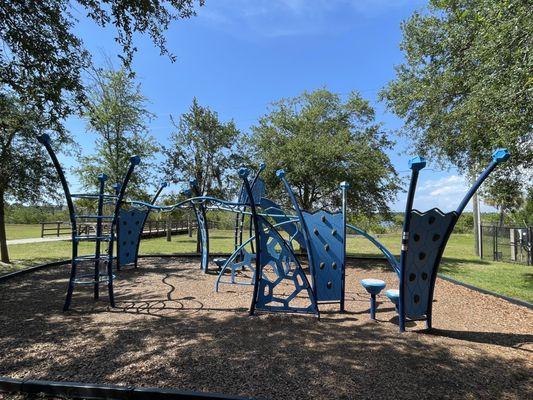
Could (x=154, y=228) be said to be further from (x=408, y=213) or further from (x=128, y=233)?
(x=408, y=213)

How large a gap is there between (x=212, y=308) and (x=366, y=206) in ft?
29.2

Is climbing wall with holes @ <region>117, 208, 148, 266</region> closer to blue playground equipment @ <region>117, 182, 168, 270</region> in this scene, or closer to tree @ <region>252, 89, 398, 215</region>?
blue playground equipment @ <region>117, 182, 168, 270</region>

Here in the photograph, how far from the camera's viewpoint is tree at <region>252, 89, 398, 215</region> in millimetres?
12266

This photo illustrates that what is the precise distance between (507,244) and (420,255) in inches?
495

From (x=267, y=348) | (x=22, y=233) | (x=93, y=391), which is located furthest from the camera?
(x=22, y=233)

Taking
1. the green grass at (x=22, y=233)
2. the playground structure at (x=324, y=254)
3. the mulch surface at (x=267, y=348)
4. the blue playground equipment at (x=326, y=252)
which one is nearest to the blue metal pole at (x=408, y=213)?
the playground structure at (x=324, y=254)

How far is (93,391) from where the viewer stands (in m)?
3.07

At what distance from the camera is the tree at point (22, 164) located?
10.4 meters

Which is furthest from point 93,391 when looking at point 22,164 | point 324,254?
point 22,164

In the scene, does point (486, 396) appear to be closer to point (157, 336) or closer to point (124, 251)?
point (157, 336)

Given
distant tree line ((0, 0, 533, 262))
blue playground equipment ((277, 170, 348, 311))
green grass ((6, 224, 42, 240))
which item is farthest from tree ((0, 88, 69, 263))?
green grass ((6, 224, 42, 240))

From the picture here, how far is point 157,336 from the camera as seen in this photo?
4.62 m

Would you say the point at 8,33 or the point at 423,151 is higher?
the point at 8,33

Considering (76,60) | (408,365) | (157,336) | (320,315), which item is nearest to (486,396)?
(408,365)
